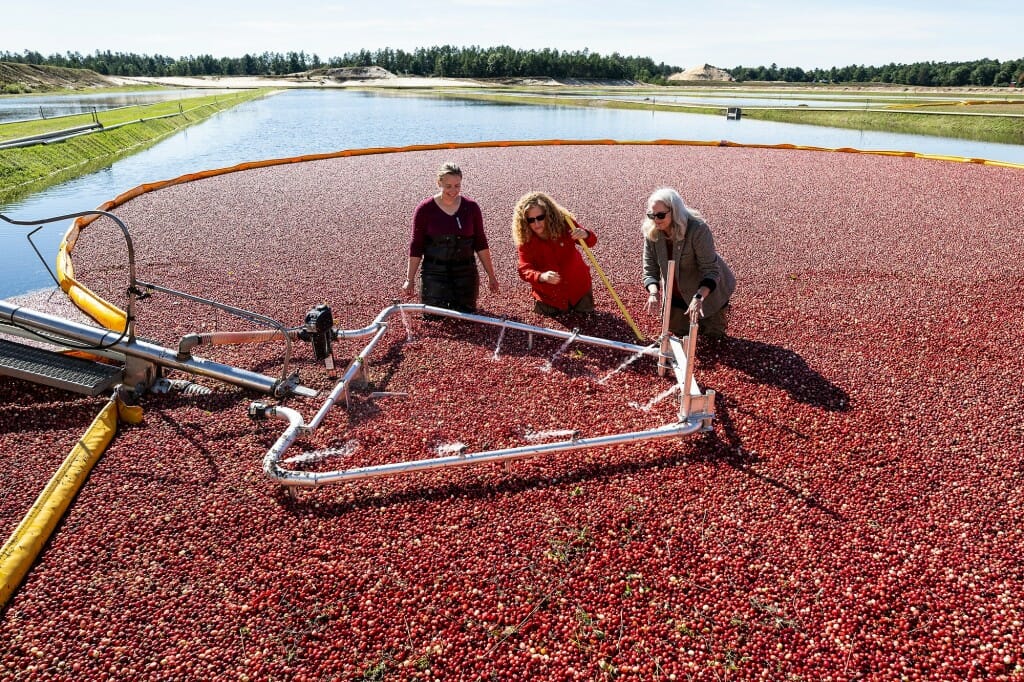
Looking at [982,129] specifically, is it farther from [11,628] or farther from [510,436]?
[11,628]

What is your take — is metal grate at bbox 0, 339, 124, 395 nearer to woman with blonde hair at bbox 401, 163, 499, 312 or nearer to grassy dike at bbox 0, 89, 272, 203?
woman with blonde hair at bbox 401, 163, 499, 312

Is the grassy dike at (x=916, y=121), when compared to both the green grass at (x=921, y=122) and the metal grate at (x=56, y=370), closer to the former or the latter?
the green grass at (x=921, y=122)

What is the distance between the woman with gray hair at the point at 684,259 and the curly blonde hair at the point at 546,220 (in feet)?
3.01

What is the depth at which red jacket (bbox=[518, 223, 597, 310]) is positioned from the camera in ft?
21.5

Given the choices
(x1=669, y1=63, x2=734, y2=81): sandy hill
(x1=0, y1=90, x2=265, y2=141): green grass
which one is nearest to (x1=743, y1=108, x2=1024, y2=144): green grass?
(x1=0, y1=90, x2=265, y2=141): green grass

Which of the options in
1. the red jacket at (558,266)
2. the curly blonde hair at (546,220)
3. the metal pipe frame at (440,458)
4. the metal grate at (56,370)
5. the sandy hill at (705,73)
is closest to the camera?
the metal pipe frame at (440,458)

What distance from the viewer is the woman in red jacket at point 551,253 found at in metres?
6.36

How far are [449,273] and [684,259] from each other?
2.41 meters

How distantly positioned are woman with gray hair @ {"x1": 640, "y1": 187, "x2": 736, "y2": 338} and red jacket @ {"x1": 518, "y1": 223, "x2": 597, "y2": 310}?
85 cm

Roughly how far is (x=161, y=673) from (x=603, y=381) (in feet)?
12.0

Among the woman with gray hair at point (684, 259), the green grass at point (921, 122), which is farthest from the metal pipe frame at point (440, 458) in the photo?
the green grass at point (921, 122)

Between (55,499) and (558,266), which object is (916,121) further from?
(55,499)

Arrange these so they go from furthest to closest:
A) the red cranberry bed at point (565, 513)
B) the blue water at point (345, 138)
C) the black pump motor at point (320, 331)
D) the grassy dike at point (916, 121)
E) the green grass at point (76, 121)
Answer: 1. the grassy dike at point (916, 121)
2. the green grass at point (76, 121)
3. the blue water at point (345, 138)
4. the black pump motor at point (320, 331)
5. the red cranberry bed at point (565, 513)

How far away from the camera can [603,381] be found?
216 inches
